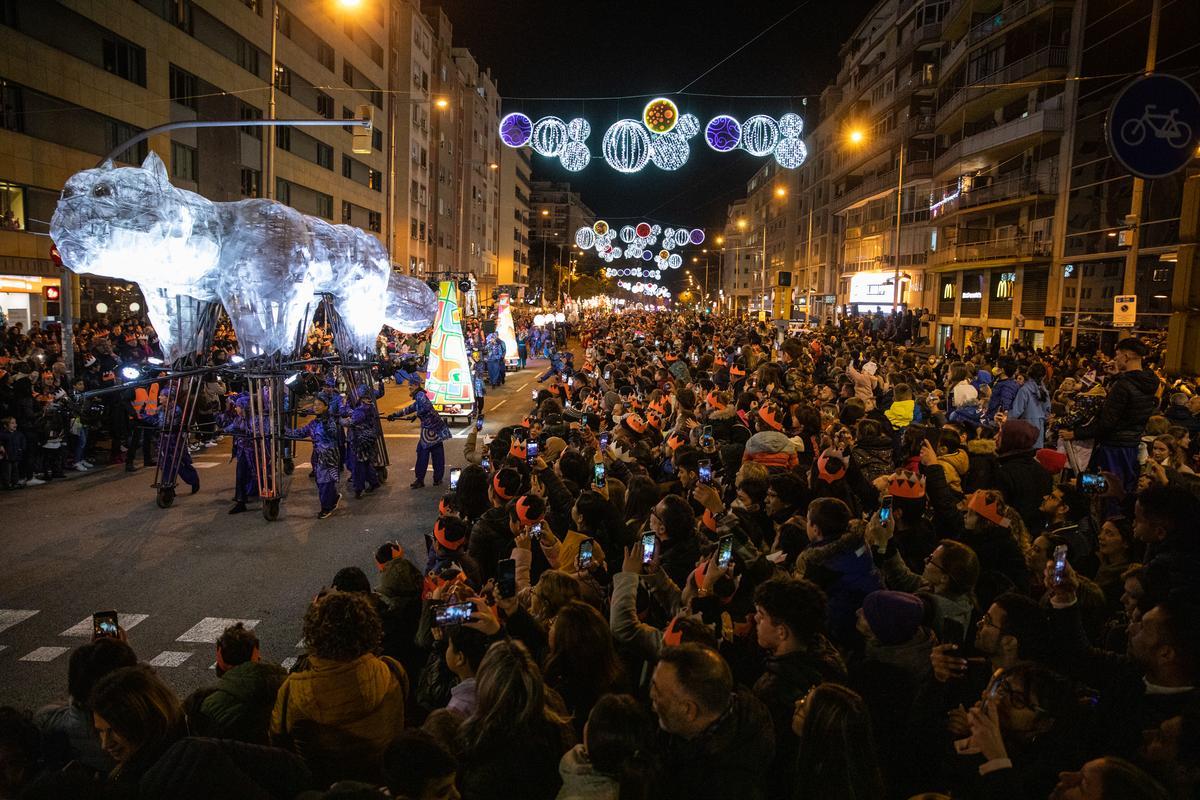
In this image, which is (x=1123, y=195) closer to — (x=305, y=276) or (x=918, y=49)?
(x=918, y=49)

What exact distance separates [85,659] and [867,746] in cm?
299

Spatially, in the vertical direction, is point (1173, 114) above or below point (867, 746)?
above

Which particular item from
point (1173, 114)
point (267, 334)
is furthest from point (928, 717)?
point (267, 334)

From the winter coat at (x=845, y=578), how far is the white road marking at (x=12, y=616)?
262 inches

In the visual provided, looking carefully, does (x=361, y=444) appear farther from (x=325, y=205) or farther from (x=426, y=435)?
(x=325, y=205)

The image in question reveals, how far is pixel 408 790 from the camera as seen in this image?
2.33 metres

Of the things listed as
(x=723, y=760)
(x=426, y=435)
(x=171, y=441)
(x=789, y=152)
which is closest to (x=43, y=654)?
(x=171, y=441)

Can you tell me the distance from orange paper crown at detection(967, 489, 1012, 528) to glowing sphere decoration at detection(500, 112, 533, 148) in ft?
41.7

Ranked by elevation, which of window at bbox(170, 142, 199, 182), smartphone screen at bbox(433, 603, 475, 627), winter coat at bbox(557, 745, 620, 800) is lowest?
winter coat at bbox(557, 745, 620, 800)

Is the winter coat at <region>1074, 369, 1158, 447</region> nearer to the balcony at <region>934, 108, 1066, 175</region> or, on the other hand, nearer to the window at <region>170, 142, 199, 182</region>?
the balcony at <region>934, 108, 1066, 175</region>

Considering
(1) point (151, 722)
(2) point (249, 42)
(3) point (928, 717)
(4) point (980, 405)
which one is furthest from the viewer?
(2) point (249, 42)

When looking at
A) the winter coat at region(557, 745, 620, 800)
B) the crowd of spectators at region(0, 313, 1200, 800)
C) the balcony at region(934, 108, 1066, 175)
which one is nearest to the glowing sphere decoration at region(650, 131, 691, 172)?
the crowd of spectators at region(0, 313, 1200, 800)

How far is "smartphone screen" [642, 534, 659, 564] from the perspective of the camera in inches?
156

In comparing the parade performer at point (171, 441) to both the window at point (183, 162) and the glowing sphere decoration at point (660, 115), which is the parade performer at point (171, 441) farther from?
the window at point (183, 162)
